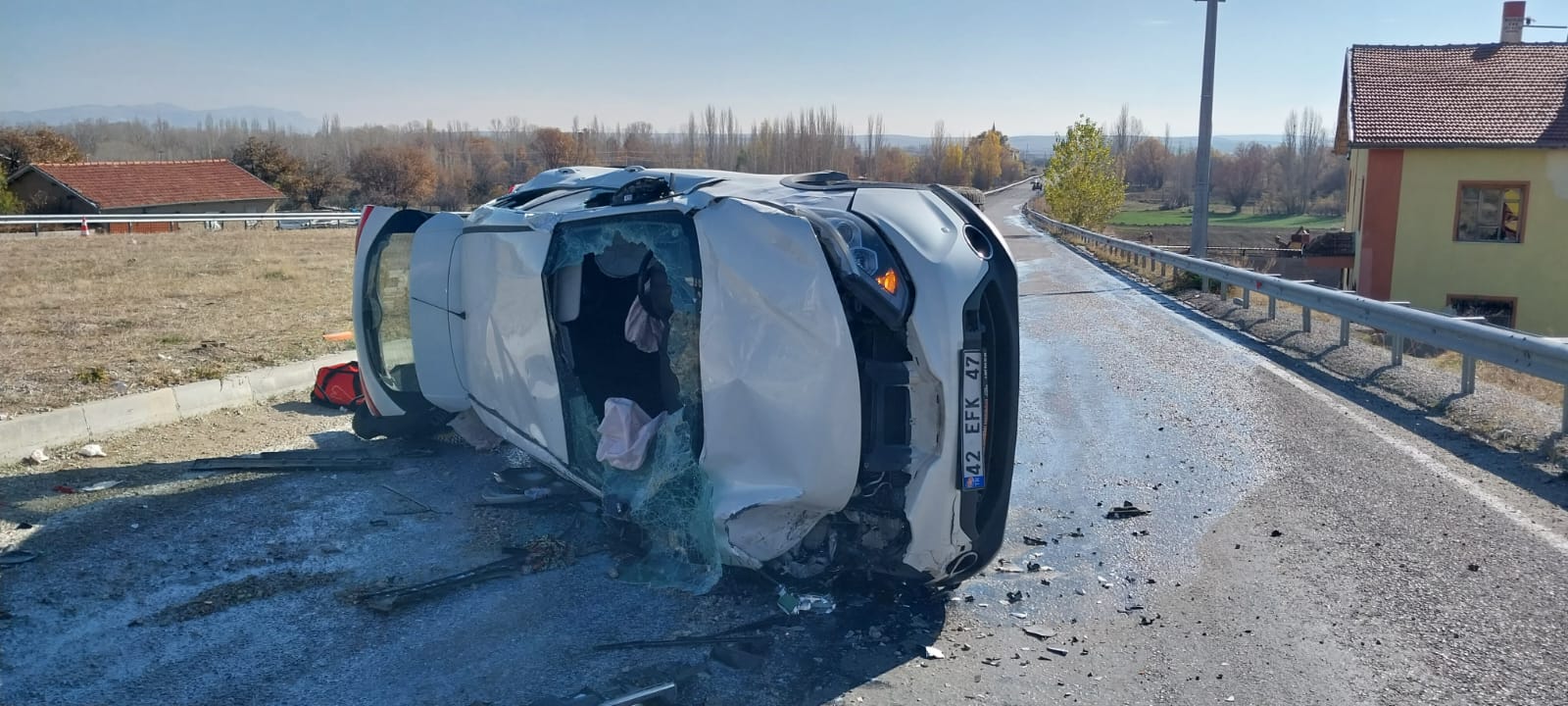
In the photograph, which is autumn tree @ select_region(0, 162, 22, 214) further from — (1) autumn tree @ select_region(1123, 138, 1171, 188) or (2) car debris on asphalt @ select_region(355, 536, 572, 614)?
(1) autumn tree @ select_region(1123, 138, 1171, 188)

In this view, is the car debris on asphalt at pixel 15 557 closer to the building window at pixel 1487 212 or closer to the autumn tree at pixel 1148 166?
the building window at pixel 1487 212

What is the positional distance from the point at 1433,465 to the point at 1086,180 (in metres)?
41.4

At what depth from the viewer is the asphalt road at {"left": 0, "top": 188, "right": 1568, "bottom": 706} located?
3791mm

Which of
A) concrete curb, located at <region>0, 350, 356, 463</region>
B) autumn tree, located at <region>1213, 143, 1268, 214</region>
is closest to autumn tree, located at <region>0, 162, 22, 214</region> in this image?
concrete curb, located at <region>0, 350, 356, 463</region>

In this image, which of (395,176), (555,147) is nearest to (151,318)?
(555,147)

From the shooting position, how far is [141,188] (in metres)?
59.9

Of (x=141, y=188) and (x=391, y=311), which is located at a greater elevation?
(x=141, y=188)

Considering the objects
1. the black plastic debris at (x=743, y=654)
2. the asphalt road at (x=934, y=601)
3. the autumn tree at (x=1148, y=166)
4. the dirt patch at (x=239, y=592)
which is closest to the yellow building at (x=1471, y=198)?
the asphalt road at (x=934, y=601)

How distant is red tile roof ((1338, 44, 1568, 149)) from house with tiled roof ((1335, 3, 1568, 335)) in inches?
1.7

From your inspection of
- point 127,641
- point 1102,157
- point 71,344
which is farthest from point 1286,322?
point 1102,157

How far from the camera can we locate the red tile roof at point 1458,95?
24.5m

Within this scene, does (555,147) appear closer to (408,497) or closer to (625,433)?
(408,497)

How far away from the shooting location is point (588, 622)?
4348mm

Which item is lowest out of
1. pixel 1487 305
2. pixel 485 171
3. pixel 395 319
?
pixel 1487 305
